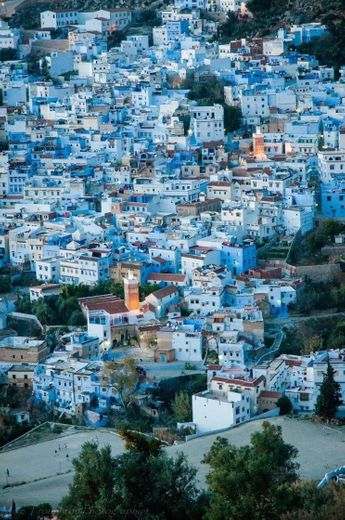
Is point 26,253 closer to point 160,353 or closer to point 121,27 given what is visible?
point 160,353

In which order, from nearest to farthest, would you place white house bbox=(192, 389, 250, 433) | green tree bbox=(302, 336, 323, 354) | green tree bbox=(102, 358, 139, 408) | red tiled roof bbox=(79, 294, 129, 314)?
white house bbox=(192, 389, 250, 433), green tree bbox=(102, 358, 139, 408), green tree bbox=(302, 336, 323, 354), red tiled roof bbox=(79, 294, 129, 314)

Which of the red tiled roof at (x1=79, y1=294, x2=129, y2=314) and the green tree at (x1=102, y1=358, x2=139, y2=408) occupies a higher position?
the red tiled roof at (x1=79, y1=294, x2=129, y2=314)

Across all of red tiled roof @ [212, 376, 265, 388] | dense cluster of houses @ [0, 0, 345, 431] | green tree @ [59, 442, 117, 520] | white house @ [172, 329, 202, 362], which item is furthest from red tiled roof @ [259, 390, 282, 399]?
green tree @ [59, 442, 117, 520]

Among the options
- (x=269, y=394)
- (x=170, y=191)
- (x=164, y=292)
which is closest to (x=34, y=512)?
(x=269, y=394)

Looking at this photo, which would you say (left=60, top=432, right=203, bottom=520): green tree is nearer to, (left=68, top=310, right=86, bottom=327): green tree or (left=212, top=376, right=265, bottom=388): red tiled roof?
(left=212, top=376, right=265, bottom=388): red tiled roof

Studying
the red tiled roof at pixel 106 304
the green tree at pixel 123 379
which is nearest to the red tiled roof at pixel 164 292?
the red tiled roof at pixel 106 304

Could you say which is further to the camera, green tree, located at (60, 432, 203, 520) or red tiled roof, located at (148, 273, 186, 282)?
red tiled roof, located at (148, 273, 186, 282)

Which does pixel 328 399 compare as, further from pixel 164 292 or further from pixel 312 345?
pixel 164 292
